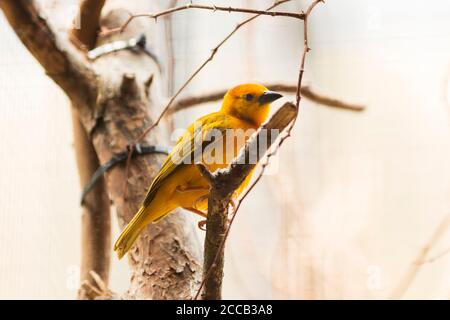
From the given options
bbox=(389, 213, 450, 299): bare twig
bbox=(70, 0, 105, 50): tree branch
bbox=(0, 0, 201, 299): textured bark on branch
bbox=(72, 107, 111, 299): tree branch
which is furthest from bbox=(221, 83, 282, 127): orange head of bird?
bbox=(70, 0, 105, 50): tree branch

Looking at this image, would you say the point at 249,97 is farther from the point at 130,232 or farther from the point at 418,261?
the point at 418,261

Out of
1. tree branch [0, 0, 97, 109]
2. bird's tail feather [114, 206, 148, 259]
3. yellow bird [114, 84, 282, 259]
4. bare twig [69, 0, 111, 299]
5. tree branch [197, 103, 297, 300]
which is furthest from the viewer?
bare twig [69, 0, 111, 299]

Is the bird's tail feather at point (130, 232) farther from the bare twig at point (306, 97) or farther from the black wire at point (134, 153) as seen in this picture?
the bare twig at point (306, 97)

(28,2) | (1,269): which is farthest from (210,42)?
(1,269)

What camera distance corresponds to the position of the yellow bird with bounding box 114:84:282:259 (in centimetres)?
111

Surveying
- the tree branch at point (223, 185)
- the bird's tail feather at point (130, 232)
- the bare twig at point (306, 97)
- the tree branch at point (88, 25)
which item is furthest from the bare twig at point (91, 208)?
the tree branch at point (223, 185)

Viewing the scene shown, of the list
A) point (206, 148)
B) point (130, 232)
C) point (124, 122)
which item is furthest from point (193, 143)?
point (124, 122)

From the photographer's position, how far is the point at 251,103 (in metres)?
1.16

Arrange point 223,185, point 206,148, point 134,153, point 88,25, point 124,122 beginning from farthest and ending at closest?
point 88,25 → point 124,122 → point 134,153 → point 206,148 → point 223,185

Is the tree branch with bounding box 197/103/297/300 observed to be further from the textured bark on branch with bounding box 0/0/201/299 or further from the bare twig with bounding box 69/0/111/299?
the bare twig with bounding box 69/0/111/299

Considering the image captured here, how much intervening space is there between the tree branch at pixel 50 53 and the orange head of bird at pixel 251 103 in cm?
79

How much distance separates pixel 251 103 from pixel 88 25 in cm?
106

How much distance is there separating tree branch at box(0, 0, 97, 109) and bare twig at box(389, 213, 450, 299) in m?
1.10

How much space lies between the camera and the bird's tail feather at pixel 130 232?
122cm
